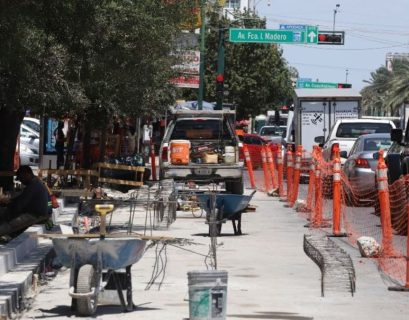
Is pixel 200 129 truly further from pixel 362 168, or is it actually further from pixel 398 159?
pixel 398 159

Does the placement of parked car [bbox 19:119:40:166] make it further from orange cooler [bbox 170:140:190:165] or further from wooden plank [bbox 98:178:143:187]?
orange cooler [bbox 170:140:190:165]

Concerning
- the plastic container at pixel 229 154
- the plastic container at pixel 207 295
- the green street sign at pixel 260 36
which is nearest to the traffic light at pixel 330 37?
the green street sign at pixel 260 36

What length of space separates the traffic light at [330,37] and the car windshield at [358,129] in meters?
17.6

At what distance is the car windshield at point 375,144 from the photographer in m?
25.5

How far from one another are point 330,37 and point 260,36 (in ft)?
16.9

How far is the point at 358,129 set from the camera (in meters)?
32.5

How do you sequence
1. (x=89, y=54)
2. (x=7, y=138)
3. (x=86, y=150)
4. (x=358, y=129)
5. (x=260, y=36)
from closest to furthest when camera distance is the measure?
(x=89, y=54) → (x=7, y=138) → (x=86, y=150) → (x=358, y=129) → (x=260, y=36)

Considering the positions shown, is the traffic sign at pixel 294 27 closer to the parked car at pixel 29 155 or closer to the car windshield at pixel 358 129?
the parked car at pixel 29 155

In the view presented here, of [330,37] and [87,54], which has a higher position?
[330,37]

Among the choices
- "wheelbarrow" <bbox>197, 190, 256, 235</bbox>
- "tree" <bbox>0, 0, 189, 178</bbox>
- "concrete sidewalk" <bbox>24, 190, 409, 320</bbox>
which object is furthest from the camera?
"wheelbarrow" <bbox>197, 190, 256, 235</bbox>

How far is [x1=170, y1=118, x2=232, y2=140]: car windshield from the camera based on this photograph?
→ 26.5 metres

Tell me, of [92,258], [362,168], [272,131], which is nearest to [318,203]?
[362,168]

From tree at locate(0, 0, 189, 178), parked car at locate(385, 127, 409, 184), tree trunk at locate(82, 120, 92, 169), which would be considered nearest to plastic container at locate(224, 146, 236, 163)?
tree at locate(0, 0, 189, 178)

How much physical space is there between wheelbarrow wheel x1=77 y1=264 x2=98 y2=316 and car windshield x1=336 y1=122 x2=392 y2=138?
22487 millimetres
